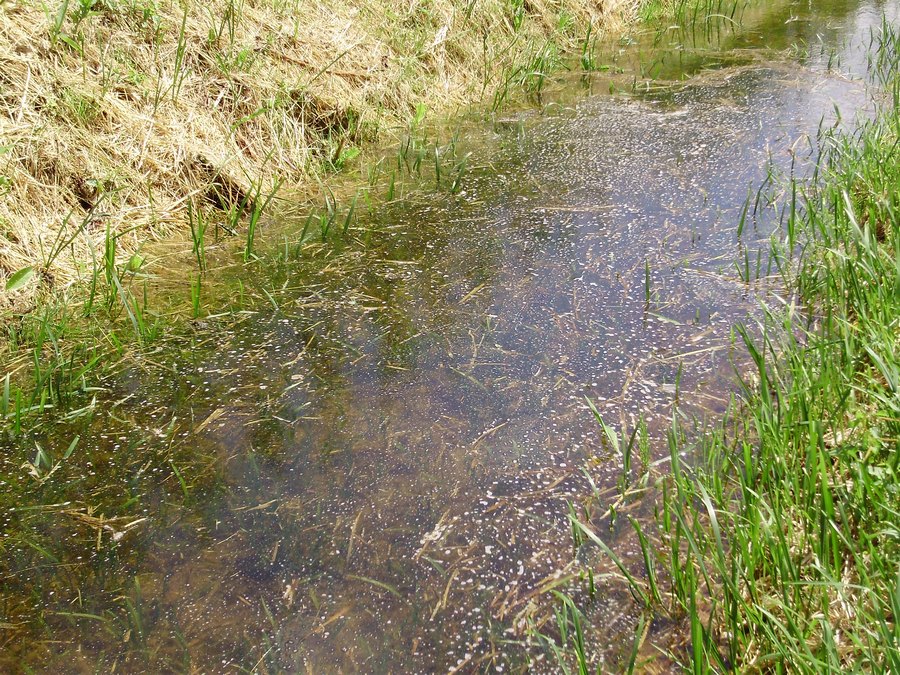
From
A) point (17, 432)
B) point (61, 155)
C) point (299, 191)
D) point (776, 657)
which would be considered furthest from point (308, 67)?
point (776, 657)

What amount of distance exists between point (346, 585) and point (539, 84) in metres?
4.14

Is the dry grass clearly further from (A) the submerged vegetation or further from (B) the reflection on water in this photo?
(A) the submerged vegetation

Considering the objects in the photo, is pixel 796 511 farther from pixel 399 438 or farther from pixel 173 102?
pixel 173 102

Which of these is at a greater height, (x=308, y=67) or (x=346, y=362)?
(x=308, y=67)

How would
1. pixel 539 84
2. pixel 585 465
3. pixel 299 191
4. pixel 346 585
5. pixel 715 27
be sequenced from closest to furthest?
pixel 346 585
pixel 585 465
pixel 299 191
pixel 539 84
pixel 715 27

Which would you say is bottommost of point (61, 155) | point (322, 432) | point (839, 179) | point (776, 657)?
point (776, 657)

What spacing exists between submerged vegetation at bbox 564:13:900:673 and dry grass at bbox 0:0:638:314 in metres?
2.33

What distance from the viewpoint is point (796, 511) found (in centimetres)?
156

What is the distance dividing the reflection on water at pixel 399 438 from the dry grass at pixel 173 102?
773mm

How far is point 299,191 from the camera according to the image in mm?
3715

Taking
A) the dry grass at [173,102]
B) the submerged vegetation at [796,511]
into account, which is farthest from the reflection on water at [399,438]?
the dry grass at [173,102]

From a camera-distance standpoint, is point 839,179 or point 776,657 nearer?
point 776,657

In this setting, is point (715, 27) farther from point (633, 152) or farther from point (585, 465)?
point (585, 465)

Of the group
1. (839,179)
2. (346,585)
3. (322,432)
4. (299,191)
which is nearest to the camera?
(346,585)
